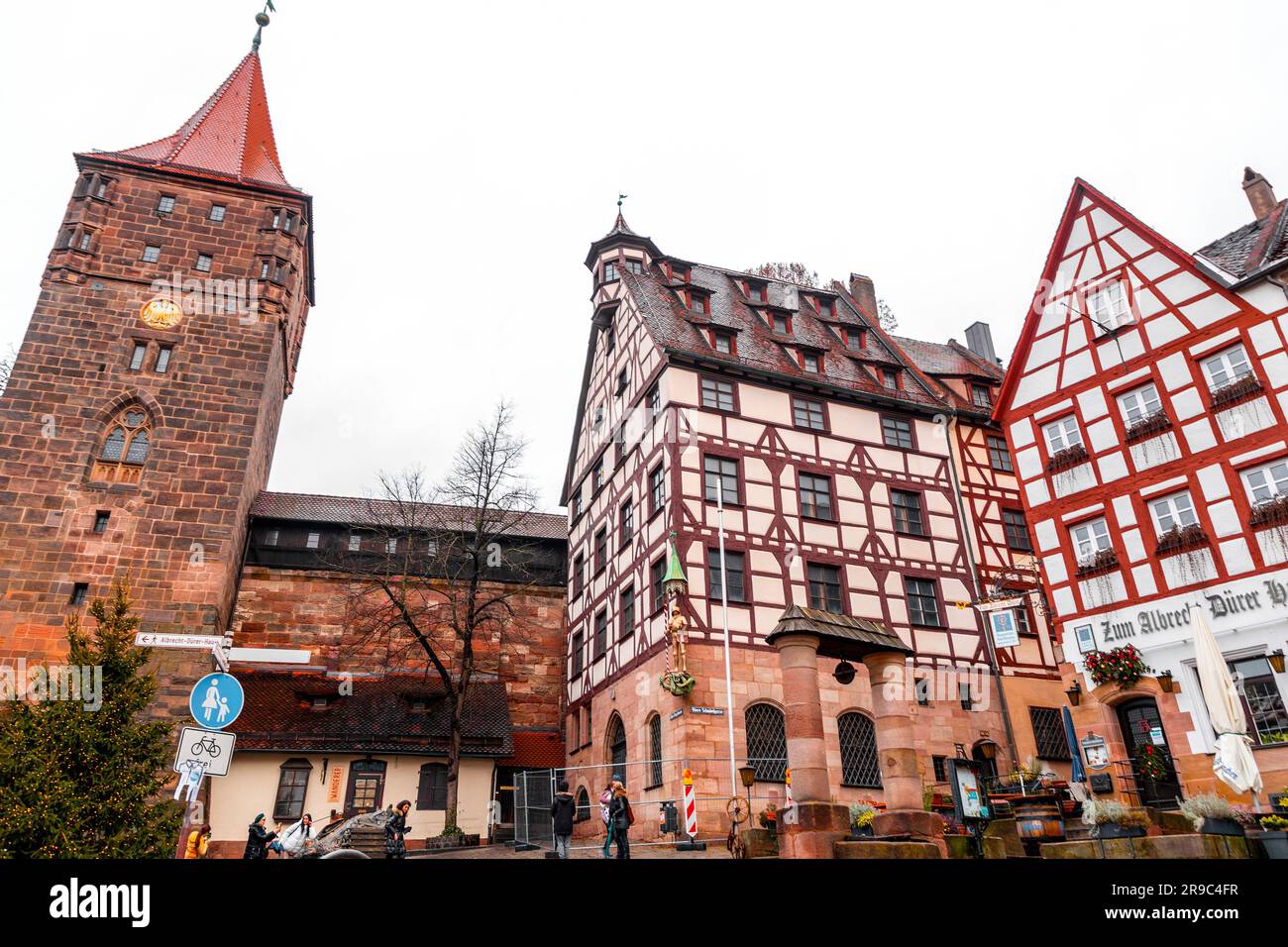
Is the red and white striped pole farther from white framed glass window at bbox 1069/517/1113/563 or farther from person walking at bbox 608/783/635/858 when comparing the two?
white framed glass window at bbox 1069/517/1113/563

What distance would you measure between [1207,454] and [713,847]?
1283 cm

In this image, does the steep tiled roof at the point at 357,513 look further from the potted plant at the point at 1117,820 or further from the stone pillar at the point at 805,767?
the potted plant at the point at 1117,820

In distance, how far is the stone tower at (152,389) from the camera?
25.3m

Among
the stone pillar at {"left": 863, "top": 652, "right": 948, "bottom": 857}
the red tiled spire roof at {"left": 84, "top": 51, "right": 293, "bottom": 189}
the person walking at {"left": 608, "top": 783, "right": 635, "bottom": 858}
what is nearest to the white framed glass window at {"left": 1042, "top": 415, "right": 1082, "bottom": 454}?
the stone pillar at {"left": 863, "top": 652, "right": 948, "bottom": 857}

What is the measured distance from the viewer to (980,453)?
2664cm

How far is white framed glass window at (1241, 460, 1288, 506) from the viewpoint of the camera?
55.1 ft

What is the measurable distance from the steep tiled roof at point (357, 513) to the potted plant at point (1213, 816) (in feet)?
75.7

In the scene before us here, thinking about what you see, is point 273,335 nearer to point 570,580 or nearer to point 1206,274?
point 570,580

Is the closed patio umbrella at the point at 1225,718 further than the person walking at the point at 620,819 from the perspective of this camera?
Yes

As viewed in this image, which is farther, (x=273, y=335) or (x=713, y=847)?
(x=273, y=335)

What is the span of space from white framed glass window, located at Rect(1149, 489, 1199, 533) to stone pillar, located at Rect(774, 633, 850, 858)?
428 inches

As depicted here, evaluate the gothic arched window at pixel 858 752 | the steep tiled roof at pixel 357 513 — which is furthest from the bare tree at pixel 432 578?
the gothic arched window at pixel 858 752

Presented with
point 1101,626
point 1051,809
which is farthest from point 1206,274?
point 1051,809

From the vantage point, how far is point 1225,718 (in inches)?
526
